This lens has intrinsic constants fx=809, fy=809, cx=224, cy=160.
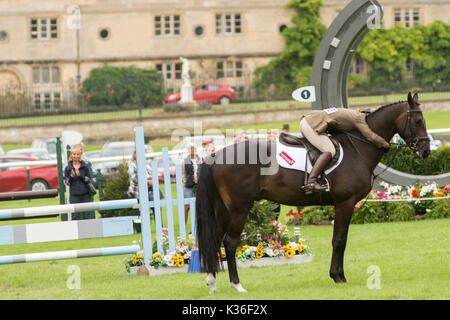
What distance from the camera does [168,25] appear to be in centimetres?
5878

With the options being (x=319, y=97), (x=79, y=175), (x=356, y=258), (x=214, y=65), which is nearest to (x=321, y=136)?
(x=356, y=258)

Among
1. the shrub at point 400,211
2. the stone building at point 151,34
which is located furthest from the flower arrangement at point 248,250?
the stone building at point 151,34

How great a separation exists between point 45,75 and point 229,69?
13145 mm

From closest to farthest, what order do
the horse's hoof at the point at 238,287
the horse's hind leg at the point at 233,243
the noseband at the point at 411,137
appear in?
1. the horse's hoof at the point at 238,287
2. the horse's hind leg at the point at 233,243
3. the noseband at the point at 411,137

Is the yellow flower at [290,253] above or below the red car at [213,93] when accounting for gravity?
below

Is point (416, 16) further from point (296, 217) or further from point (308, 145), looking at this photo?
point (308, 145)

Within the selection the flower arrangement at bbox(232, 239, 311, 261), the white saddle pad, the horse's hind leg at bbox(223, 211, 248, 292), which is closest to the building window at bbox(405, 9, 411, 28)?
the flower arrangement at bbox(232, 239, 311, 261)

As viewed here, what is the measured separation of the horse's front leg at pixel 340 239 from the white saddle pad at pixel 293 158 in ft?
1.56

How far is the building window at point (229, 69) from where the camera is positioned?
191 feet

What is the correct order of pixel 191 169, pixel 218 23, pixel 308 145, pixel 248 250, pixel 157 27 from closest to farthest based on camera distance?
pixel 308 145, pixel 248 250, pixel 191 169, pixel 157 27, pixel 218 23

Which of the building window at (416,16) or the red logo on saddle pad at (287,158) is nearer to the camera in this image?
the red logo on saddle pad at (287,158)

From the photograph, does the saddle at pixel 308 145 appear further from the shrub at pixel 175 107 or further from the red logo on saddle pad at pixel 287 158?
the shrub at pixel 175 107

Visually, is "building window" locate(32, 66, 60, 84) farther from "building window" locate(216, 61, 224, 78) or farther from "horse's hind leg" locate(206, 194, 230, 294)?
"horse's hind leg" locate(206, 194, 230, 294)

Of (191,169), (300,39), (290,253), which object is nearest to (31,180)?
(191,169)
